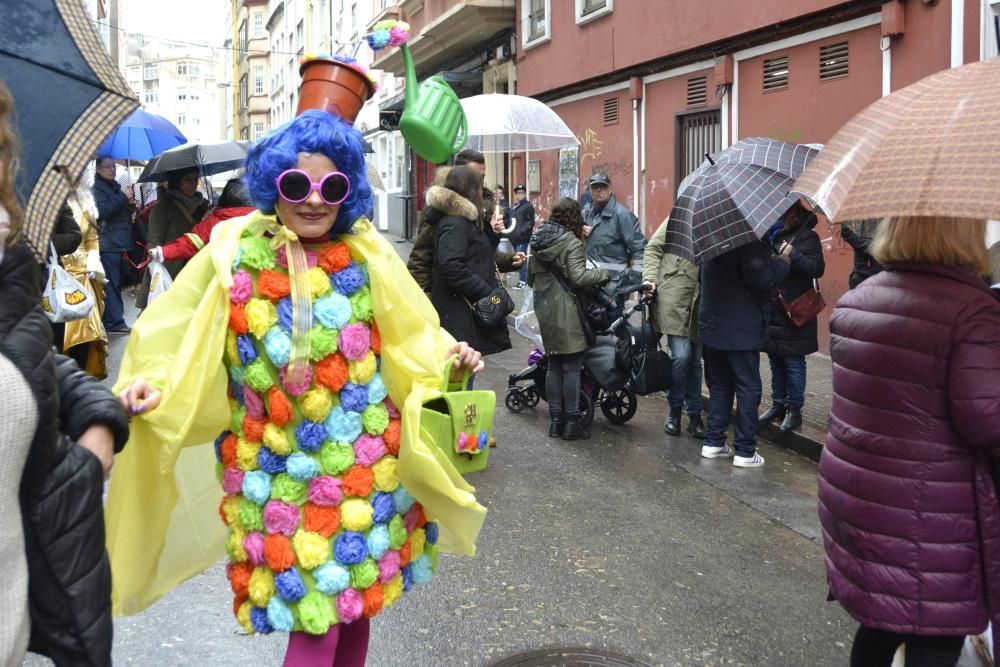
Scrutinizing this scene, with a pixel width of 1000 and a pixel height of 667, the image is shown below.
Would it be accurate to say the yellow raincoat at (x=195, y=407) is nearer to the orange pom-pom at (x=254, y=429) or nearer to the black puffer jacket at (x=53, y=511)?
the orange pom-pom at (x=254, y=429)

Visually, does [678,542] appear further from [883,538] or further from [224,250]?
[224,250]

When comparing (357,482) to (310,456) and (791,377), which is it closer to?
(310,456)

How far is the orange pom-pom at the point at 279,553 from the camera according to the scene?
2.88 m

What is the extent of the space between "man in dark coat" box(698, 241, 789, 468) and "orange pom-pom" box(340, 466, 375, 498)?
4.01 m

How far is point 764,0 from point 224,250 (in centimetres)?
1038

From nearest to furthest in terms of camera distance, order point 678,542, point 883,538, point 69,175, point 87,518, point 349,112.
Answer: point 87,518 → point 69,175 → point 883,538 → point 349,112 → point 678,542

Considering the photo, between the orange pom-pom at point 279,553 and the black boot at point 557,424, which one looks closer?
the orange pom-pom at point 279,553

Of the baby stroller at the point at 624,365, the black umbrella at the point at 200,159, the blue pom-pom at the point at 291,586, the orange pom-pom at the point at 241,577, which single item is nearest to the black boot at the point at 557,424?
the baby stroller at the point at 624,365

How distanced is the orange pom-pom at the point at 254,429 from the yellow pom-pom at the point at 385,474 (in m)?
0.32

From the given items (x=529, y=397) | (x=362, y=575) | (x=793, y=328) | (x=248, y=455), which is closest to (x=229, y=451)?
(x=248, y=455)

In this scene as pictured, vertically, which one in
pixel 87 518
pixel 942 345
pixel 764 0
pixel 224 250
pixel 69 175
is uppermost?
pixel 764 0

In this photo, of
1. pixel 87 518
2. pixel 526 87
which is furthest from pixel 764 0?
pixel 87 518

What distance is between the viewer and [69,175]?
7.50ft

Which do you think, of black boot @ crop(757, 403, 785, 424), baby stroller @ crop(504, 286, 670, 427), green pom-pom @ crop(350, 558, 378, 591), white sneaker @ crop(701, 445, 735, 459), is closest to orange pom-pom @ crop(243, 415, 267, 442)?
green pom-pom @ crop(350, 558, 378, 591)
